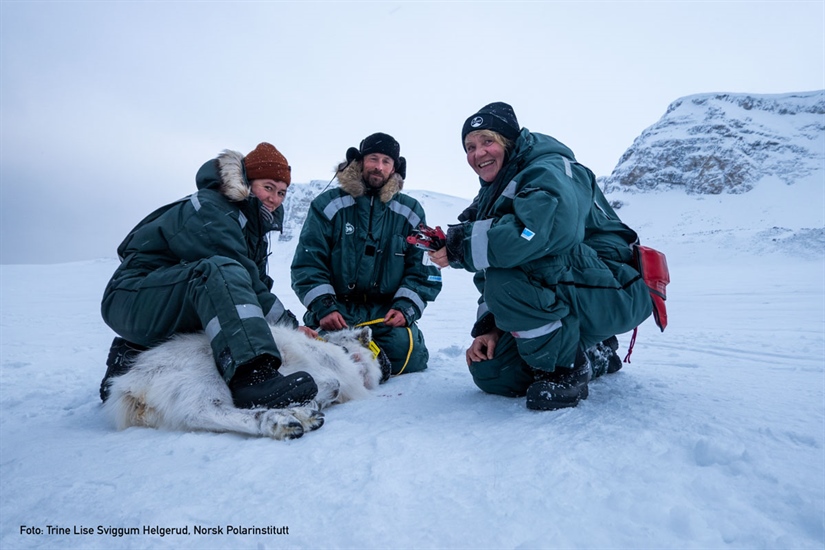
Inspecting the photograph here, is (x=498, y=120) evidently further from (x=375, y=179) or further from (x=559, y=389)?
(x=375, y=179)

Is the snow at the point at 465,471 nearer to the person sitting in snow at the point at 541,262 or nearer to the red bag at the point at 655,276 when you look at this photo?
the person sitting in snow at the point at 541,262

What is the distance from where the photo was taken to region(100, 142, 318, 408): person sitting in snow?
1.86m

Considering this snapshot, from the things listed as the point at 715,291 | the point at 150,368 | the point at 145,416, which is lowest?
the point at 715,291

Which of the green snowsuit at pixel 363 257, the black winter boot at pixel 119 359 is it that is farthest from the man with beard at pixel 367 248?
the black winter boot at pixel 119 359

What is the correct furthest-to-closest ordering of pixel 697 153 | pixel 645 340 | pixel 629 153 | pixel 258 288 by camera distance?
pixel 629 153, pixel 697 153, pixel 645 340, pixel 258 288

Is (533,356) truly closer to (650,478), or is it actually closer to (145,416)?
A: (650,478)

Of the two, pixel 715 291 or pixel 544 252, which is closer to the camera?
pixel 544 252

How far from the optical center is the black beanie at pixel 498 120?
2225 mm

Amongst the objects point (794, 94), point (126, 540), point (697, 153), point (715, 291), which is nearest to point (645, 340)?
point (126, 540)

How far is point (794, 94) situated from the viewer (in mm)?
55688

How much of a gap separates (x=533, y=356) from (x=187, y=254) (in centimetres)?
174

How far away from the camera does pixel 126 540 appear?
1.02 metres

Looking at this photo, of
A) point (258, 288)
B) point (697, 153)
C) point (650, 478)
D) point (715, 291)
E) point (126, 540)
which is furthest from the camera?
point (697, 153)

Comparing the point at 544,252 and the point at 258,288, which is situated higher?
the point at 544,252
